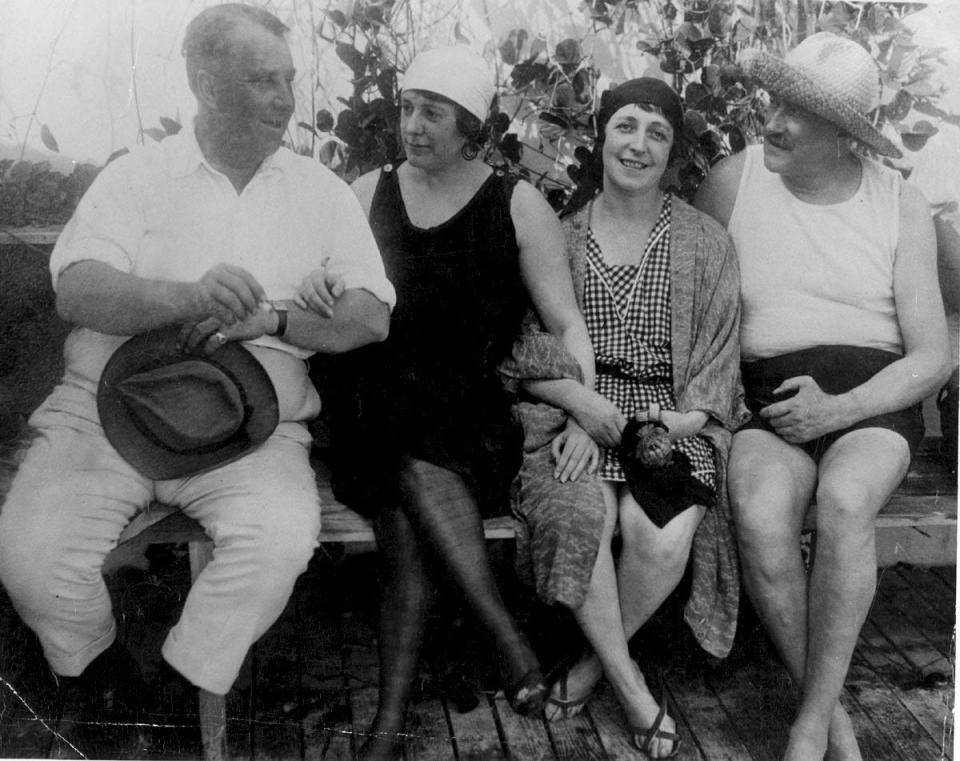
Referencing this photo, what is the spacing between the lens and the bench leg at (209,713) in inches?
110

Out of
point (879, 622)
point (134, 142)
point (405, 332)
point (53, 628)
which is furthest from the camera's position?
point (879, 622)

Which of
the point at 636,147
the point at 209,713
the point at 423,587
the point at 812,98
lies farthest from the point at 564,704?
the point at 812,98

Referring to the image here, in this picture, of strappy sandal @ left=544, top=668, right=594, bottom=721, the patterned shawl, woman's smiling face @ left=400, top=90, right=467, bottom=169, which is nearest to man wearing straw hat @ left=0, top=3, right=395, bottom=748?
woman's smiling face @ left=400, top=90, right=467, bottom=169

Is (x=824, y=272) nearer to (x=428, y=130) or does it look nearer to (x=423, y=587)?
(x=428, y=130)

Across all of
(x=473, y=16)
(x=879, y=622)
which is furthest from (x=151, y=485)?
(x=879, y=622)

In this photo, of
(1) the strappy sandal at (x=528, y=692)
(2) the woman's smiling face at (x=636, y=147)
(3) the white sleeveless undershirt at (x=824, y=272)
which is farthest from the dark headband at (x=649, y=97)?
(1) the strappy sandal at (x=528, y=692)

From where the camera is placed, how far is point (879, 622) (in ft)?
11.6

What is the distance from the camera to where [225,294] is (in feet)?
9.04

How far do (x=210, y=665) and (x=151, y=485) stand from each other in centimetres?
47

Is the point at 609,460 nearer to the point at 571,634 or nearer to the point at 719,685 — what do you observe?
the point at 571,634

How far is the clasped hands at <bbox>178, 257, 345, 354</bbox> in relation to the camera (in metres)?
2.75

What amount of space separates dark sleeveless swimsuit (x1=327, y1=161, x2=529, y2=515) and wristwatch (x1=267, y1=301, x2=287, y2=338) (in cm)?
22

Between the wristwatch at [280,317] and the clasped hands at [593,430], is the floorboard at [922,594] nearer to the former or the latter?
the clasped hands at [593,430]

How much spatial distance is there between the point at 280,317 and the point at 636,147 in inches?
43.7
